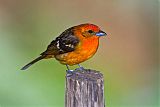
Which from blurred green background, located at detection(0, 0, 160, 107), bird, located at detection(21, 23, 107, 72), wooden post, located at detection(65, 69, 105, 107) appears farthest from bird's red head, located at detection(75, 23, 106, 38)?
blurred green background, located at detection(0, 0, 160, 107)

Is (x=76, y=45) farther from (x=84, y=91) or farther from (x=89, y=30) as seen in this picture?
(x=84, y=91)

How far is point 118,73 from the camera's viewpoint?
31.6 ft

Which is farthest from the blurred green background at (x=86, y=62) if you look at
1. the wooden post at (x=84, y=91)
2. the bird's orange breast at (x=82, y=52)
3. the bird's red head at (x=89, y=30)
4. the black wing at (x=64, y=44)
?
the wooden post at (x=84, y=91)

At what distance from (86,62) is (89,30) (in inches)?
130

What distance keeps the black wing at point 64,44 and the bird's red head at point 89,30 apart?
12 centimetres

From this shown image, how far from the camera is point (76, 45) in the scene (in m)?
6.27

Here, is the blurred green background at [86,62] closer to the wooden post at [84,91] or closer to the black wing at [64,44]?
the black wing at [64,44]

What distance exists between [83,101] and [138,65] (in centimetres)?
514

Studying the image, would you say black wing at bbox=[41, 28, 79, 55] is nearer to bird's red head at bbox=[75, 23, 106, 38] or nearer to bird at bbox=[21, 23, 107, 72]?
bird at bbox=[21, 23, 107, 72]

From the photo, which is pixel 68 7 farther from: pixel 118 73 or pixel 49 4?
pixel 118 73

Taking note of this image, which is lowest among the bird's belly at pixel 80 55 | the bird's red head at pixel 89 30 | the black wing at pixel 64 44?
the bird's belly at pixel 80 55

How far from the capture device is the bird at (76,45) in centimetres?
614

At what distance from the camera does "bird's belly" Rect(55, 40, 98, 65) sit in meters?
6.14

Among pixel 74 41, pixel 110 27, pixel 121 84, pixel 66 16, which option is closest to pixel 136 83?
pixel 121 84
